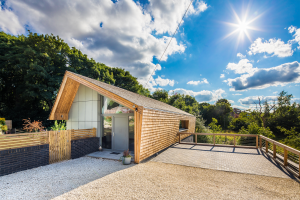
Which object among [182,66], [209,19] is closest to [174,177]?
[209,19]

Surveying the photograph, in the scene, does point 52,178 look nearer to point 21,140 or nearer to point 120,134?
point 21,140

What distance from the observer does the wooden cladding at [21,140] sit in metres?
4.68

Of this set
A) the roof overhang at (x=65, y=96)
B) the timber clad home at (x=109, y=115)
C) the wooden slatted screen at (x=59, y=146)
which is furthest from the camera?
the roof overhang at (x=65, y=96)

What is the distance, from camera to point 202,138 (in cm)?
1675

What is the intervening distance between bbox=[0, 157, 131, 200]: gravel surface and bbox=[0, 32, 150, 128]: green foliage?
514 inches

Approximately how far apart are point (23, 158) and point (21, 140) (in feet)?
2.10

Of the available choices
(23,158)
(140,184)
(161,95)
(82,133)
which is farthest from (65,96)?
(161,95)

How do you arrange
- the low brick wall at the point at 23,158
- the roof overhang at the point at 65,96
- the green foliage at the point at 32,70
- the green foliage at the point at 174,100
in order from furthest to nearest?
the green foliage at the point at 174,100, the green foliage at the point at 32,70, the roof overhang at the point at 65,96, the low brick wall at the point at 23,158

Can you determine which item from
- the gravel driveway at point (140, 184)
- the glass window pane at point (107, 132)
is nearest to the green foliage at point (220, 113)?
the glass window pane at point (107, 132)

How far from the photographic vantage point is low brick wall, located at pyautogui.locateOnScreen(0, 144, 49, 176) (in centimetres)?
461

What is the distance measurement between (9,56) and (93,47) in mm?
9288

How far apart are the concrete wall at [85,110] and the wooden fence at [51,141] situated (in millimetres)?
1018

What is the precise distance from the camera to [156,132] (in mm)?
7270

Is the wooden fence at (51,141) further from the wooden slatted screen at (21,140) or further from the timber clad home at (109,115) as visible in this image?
the timber clad home at (109,115)
